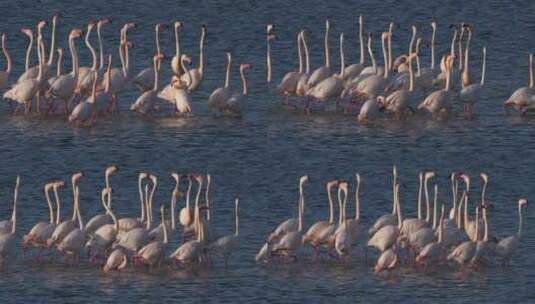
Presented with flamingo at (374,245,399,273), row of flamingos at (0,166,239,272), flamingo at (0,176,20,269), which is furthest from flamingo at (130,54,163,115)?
flamingo at (374,245,399,273)

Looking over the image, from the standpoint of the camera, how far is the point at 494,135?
135 ft

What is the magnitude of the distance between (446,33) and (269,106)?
1196 centimetres

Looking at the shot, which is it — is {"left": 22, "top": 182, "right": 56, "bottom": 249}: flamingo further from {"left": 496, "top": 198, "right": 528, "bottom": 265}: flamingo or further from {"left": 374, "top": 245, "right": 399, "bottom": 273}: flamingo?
{"left": 496, "top": 198, "right": 528, "bottom": 265}: flamingo

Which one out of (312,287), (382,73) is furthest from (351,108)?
(312,287)

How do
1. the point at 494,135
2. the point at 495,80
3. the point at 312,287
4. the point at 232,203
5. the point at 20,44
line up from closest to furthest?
the point at 312,287 → the point at 232,203 → the point at 494,135 → the point at 495,80 → the point at 20,44

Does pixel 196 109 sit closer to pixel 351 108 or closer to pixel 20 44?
pixel 351 108

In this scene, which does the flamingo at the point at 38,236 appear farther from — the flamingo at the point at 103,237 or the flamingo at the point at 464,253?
the flamingo at the point at 464,253

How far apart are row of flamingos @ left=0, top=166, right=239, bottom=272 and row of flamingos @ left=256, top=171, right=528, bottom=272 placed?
2.48 ft

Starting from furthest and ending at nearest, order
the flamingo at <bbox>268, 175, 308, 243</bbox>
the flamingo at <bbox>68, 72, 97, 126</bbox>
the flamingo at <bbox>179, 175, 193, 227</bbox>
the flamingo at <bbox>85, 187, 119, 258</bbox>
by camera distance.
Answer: the flamingo at <bbox>68, 72, 97, 126</bbox> < the flamingo at <bbox>179, 175, 193, 227</bbox> < the flamingo at <bbox>268, 175, 308, 243</bbox> < the flamingo at <bbox>85, 187, 119, 258</bbox>

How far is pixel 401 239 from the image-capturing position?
110ft

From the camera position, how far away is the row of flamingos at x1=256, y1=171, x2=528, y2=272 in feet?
108

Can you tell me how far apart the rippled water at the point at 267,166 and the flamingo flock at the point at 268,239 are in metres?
0.24

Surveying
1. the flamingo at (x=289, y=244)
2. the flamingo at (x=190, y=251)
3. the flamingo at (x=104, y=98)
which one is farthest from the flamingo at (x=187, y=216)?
the flamingo at (x=104, y=98)

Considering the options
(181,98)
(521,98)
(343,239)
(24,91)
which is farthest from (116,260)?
(521,98)
